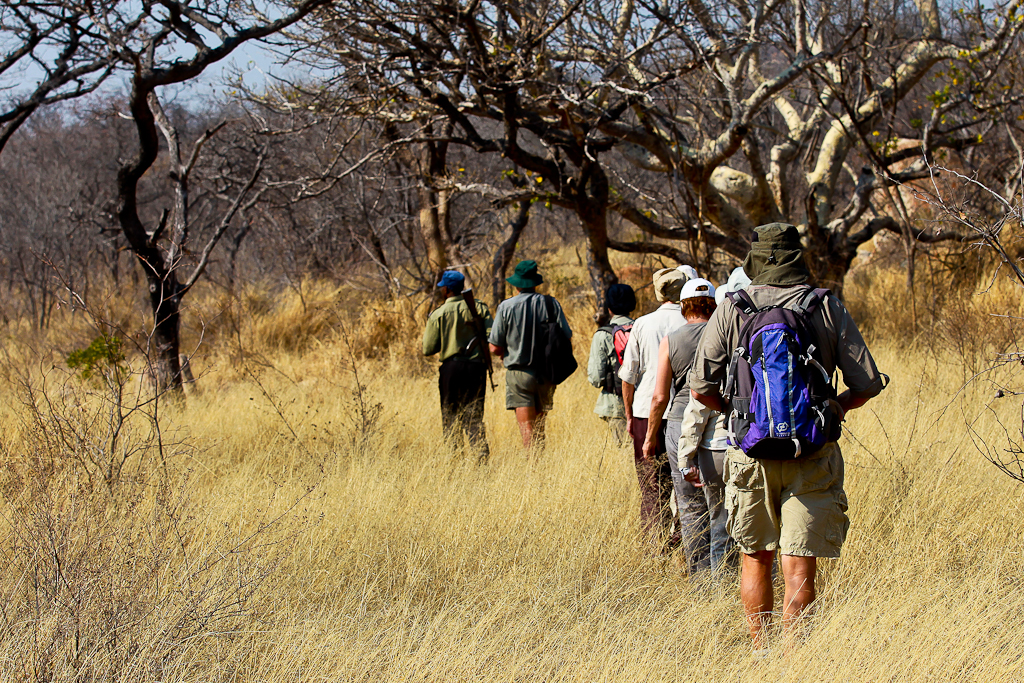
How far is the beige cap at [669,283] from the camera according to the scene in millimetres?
3842

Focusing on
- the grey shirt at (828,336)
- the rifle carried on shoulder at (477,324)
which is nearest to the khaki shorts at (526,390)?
the rifle carried on shoulder at (477,324)

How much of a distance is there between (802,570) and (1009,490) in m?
2.04

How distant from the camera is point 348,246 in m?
15.2

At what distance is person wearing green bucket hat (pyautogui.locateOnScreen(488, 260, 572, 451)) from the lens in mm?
5480

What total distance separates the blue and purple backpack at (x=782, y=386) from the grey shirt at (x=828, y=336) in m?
0.04

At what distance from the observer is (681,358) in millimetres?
3457

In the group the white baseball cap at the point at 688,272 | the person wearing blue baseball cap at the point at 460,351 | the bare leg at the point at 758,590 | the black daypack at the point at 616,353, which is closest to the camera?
the bare leg at the point at 758,590

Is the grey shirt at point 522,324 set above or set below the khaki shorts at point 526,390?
above

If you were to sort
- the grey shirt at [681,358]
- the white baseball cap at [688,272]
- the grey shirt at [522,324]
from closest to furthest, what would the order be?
the grey shirt at [681,358], the white baseball cap at [688,272], the grey shirt at [522,324]

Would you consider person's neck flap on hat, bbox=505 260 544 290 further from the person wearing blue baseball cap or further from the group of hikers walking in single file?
the group of hikers walking in single file

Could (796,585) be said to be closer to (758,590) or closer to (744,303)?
(758,590)

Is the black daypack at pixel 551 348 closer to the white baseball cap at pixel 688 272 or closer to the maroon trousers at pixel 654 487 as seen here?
the maroon trousers at pixel 654 487

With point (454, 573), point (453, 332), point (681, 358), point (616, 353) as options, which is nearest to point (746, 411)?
point (681, 358)

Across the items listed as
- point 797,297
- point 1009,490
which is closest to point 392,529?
point 797,297
